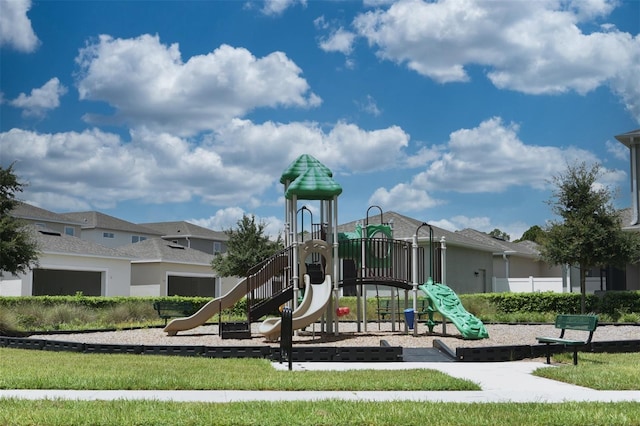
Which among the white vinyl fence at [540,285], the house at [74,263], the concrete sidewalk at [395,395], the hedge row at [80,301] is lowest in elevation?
the concrete sidewalk at [395,395]

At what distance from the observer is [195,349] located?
1569cm

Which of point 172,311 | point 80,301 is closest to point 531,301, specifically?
point 172,311

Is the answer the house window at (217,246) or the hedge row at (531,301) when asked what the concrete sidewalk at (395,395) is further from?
the house window at (217,246)

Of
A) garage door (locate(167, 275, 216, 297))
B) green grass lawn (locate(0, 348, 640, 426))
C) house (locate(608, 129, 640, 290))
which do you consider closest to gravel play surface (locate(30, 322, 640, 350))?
green grass lawn (locate(0, 348, 640, 426))

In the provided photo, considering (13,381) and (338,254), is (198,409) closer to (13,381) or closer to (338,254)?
(13,381)

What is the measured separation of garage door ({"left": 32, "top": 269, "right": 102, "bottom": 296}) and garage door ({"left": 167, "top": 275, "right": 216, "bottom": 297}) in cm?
600

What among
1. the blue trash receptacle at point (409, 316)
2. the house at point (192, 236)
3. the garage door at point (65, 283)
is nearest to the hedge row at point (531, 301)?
the blue trash receptacle at point (409, 316)

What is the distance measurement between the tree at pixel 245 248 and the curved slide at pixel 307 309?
69.5ft

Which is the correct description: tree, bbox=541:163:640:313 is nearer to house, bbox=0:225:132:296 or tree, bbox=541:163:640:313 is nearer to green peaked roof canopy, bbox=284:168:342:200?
green peaked roof canopy, bbox=284:168:342:200

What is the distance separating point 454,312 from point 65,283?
36.2 m

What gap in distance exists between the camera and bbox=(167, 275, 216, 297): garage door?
182ft

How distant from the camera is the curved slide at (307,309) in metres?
18.9

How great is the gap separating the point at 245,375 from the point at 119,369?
224 centimetres

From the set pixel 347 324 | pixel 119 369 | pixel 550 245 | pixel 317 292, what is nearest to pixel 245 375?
pixel 119 369
